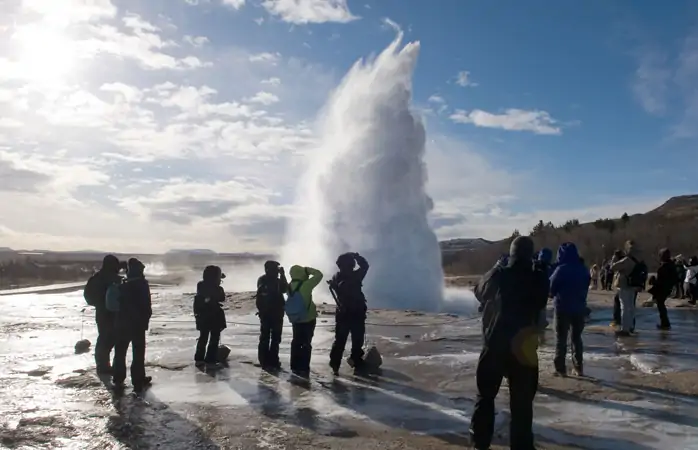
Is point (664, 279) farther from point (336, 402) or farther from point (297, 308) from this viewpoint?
point (336, 402)

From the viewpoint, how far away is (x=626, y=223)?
6116cm

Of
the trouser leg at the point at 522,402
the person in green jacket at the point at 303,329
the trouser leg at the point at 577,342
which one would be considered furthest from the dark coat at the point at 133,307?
the trouser leg at the point at 577,342

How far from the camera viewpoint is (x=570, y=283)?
9.02 m

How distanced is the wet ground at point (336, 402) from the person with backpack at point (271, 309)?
341mm

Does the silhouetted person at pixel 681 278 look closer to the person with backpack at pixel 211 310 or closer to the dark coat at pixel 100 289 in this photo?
the person with backpack at pixel 211 310

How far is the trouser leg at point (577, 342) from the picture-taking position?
9.03m

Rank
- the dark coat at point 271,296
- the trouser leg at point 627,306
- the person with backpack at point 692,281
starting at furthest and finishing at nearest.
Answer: the person with backpack at point 692,281 → the trouser leg at point 627,306 → the dark coat at point 271,296

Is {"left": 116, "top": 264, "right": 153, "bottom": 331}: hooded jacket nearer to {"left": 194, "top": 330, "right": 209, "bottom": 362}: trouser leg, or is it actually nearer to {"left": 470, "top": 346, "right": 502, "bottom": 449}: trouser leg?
{"left": 194, "top": 330, "right": 209, "bottom": 362}: trouser leg

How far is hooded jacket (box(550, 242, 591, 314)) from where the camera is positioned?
29.6 ft

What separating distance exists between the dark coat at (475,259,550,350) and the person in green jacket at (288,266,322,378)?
14.4ft

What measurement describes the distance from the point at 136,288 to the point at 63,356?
3887 millimetres

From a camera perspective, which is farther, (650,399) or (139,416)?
(650,399)

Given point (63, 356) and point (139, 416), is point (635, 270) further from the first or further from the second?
point (63, 356)

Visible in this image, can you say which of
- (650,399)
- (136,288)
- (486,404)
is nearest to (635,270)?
(650,399)
